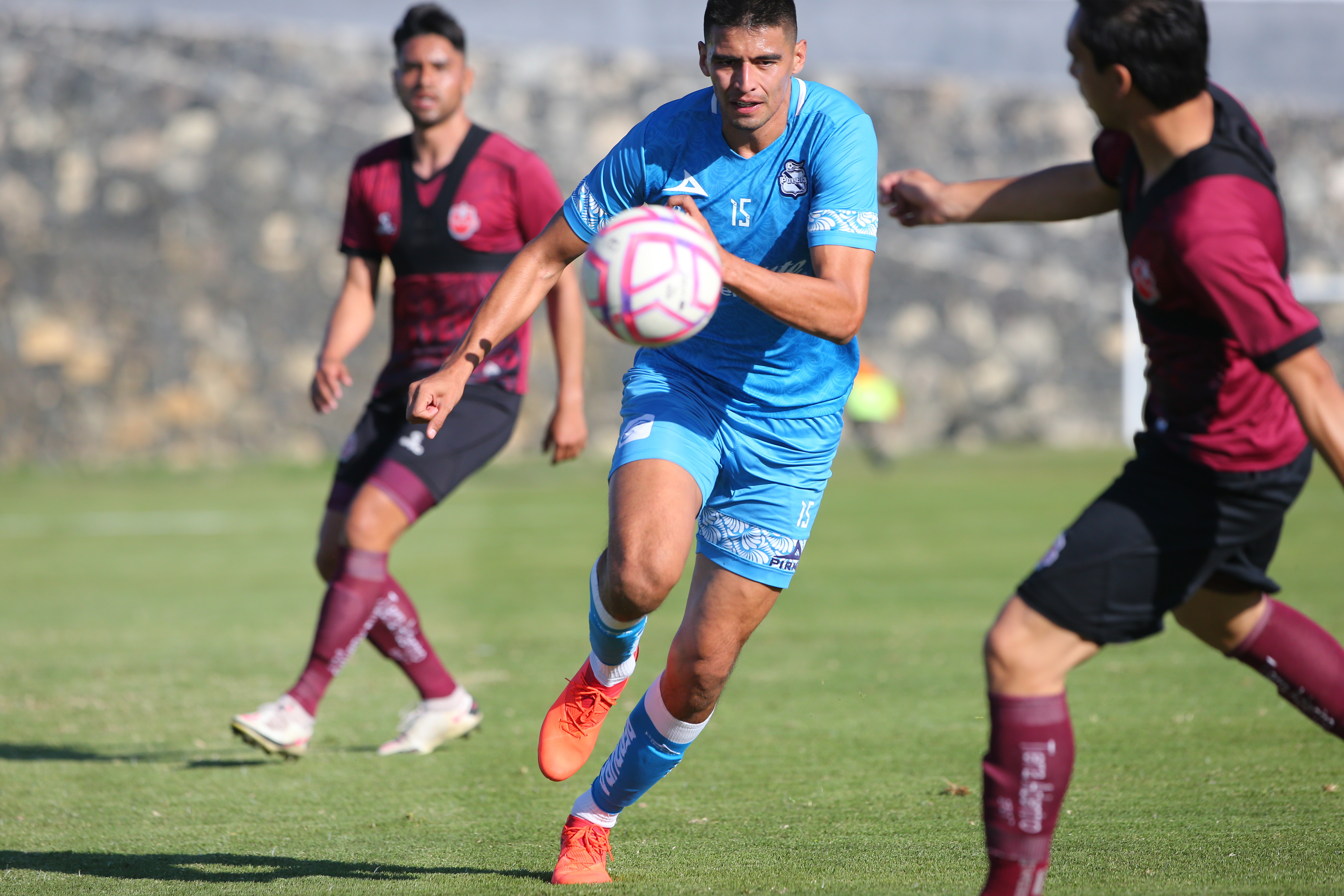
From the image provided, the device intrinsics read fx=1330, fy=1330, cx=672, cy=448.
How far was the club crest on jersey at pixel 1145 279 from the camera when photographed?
2.77 meters

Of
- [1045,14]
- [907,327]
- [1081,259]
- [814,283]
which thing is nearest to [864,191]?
[814,283]

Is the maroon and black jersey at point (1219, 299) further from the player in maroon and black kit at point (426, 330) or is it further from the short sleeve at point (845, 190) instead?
the player in maroon and black kit at point (426, 330)

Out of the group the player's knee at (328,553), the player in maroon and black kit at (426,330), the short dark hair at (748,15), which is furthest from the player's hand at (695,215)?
the player's knee at (328,553)

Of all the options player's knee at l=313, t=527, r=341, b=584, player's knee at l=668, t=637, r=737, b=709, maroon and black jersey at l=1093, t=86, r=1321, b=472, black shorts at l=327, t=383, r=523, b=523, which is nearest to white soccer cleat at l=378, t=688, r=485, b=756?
player's knee at l=313, t=527, r=341, b=584

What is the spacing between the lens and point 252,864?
3.75 metres

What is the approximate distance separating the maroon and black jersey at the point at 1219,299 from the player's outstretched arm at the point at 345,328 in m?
3.46

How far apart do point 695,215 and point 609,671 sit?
1.35 metres

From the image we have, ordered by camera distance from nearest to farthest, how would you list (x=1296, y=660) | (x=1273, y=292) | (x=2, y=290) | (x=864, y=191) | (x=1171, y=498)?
(x=1273, y=292)
(x=1171, y=498)
(x=1296, y=660)
(x=864, y=191)
(x=2, y=290)

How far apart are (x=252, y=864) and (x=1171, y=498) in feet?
8.70

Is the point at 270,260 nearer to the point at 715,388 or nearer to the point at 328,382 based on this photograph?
the point at 328,382

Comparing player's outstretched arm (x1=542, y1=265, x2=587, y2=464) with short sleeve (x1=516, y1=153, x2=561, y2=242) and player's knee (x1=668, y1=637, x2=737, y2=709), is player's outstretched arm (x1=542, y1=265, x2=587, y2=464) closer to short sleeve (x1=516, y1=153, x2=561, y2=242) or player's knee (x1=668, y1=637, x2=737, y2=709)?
short sleeve (x1=516, y1=153, x2=561, y2=242)

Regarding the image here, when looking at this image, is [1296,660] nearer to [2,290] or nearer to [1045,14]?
[2,290]

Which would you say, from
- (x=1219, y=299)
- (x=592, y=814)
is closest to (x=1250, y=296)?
(x=1219, y=299)

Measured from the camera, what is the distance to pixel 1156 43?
2680mm
